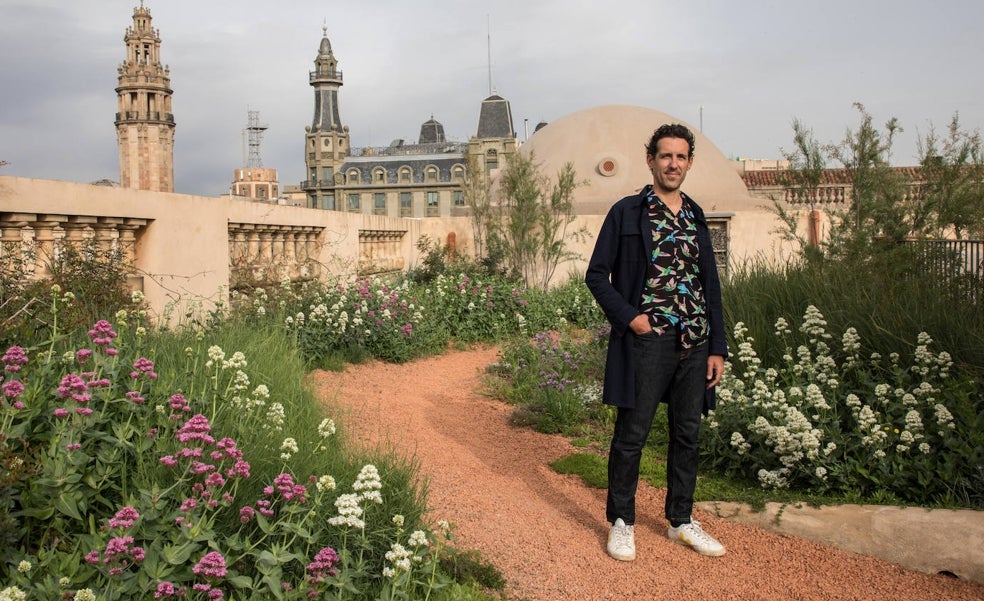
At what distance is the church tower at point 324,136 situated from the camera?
109 m

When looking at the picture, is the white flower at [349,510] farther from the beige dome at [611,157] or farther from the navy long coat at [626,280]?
the beige dome at [611,157]

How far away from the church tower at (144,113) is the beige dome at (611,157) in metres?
85.2

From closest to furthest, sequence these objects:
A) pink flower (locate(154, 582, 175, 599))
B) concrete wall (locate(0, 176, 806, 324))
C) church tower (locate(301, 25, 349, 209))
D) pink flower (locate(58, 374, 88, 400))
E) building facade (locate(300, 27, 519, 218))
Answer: pink flower (locate(154, 582, 175, 599)) → pink flower (locate(58, 374, 88, 400)) → concrete wall (locate(0, 176, 806, 324)) → building facade (locate(300, 27, 519, 218)) → church tower (locate(301, 25, 349, 209))

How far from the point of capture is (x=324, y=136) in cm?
11288

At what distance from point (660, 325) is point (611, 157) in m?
14.1

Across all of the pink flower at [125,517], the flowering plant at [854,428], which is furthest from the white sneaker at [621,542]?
the pink flower at [125,517]

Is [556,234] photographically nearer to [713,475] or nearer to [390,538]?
[713,475]

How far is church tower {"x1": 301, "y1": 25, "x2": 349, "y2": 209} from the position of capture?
108938mm

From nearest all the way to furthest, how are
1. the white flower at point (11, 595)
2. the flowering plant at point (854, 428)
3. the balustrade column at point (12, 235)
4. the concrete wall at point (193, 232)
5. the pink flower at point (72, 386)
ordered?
the white flower at point (11, 595) → the pink flower at point (72, 386) → the flowering plant at point (854, 428) → the balustrade column at point (12, 235) → the concrete wall at point (193, 232)

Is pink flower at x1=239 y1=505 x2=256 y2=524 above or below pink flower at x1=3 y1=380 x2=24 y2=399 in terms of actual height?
below

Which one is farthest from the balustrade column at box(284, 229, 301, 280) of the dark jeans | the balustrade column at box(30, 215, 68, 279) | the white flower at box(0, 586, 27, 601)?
the white flower at box(0, 586, 27, 601)

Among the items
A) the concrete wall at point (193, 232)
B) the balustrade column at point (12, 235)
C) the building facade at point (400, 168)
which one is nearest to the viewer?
the balustrade column at point (12, 235)

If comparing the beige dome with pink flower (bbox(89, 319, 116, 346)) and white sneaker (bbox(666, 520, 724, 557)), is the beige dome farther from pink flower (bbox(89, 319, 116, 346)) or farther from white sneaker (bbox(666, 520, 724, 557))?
pink flower (bbox(89, 319, 116, 346))

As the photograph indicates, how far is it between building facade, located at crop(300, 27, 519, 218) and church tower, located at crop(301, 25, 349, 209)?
0.13 metres
